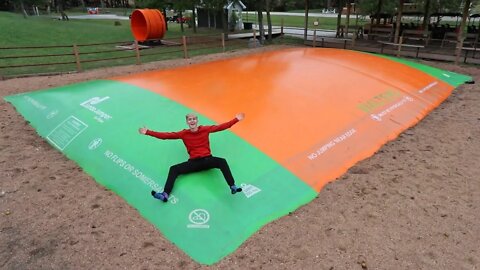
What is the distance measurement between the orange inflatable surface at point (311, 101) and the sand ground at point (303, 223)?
0.53m

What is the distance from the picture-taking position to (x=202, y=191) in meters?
4.49

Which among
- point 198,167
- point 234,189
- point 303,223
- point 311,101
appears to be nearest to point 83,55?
point 311,101

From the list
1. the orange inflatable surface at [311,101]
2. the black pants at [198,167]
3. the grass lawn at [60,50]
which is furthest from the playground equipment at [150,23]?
the black pants at [198,167]

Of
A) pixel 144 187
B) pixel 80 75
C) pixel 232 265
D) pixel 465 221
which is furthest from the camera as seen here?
pixel 80 75

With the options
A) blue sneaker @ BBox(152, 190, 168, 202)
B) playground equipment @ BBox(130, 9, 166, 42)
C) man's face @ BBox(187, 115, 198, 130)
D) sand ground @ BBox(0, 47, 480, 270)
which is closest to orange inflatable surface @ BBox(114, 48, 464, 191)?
sand ground @ BBox(0, 47, 480, 270)

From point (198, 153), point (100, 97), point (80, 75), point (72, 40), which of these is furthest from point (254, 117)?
point (72, 40)

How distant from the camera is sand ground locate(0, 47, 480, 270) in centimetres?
377

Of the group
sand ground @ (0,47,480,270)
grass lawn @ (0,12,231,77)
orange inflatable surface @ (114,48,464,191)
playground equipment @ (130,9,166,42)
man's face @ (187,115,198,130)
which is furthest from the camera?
playground equipment @ (130,9,166,42)

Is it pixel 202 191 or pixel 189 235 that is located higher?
pixel 202 191

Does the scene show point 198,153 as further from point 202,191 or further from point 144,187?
point 144,187

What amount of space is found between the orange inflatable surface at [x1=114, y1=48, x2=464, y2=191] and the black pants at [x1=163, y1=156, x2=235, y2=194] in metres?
1.02

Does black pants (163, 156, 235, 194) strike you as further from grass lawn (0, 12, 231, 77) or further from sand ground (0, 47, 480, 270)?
grass lawn (0, 12, 231, 77)

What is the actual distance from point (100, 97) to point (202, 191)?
3.91 m

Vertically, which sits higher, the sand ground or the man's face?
the man's face
